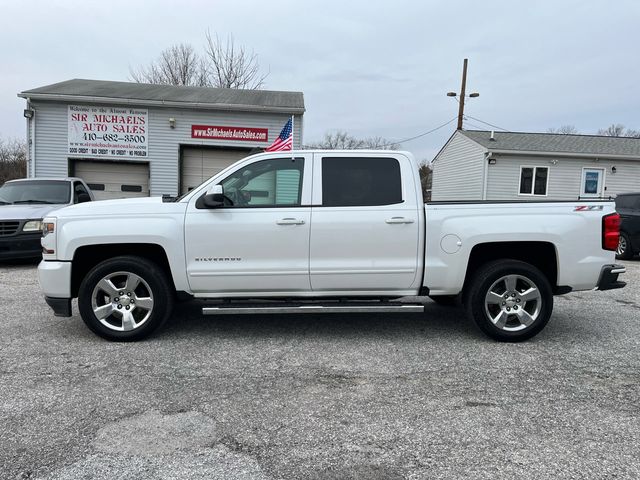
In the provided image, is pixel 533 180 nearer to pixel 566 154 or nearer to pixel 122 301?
pixel 566 154

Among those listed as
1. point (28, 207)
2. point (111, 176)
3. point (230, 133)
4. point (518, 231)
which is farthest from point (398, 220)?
point (111, 176)

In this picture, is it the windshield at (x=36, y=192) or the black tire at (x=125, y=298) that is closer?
the black tire at (x=125, y=298)

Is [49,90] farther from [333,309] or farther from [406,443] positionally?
[406,443]

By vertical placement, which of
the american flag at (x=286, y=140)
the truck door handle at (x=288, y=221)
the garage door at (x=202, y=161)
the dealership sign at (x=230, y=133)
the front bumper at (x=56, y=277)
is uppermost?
the dealership sign at (x=230, y=133)

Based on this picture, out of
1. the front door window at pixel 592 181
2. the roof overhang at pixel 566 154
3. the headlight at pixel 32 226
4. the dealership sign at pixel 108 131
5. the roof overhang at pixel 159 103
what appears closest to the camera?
the headlight at pixel 32 226

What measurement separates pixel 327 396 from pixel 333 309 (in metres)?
1.25

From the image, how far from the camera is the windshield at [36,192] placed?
10141 mm

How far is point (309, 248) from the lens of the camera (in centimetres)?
475

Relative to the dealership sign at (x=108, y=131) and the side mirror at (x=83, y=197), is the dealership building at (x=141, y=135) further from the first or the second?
the side mirror at (x=83, y=197)

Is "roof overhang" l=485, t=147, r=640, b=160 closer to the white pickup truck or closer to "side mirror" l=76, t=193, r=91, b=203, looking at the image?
"side mirror" l=76, t=193, r=91, b=203

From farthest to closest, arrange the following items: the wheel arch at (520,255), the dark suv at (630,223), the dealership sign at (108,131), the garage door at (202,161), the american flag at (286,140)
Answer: the garage door at (202,161), the dealership sign at (108,131), the american flag at (286,140), the dark suv at (630,223), the wheel arch at (520,255)

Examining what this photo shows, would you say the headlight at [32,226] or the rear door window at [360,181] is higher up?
the rear door window at [360,181]

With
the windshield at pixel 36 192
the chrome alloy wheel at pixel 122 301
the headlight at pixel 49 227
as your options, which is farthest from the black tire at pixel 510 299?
the windshield at pixel 36 192

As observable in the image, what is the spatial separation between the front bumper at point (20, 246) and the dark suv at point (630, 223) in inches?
491
